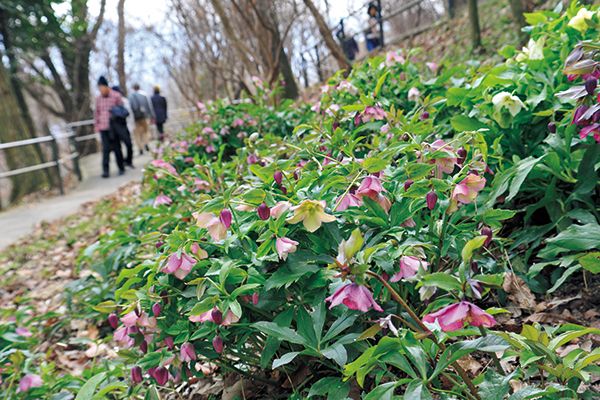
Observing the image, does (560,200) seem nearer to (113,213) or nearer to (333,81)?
(333,81)

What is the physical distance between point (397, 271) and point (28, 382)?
1.55 m

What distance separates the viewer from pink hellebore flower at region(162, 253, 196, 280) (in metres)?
1.24

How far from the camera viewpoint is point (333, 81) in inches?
115

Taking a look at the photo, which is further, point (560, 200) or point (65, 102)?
point (65, 102)

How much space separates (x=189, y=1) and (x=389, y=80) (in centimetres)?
826

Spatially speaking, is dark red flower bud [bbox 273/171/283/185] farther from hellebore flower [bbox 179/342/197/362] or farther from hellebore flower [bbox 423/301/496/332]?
hellebore flower [bbox 423/301/496/332]

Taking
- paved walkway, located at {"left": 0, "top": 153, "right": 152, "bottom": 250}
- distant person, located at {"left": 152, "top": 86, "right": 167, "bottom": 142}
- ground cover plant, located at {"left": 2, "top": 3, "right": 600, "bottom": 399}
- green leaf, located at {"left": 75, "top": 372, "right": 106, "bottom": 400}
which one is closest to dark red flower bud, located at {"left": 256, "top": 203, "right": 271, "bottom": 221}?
ground cover plant, located at {"left": 2, "top": 3, "right": 600, "bottom": 399}

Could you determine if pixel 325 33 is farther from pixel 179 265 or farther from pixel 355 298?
pixel 355 298

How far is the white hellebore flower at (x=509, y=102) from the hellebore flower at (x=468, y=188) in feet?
2.28

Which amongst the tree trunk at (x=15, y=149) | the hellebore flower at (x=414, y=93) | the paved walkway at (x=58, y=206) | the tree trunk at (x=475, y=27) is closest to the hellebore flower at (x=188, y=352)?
the hellebore flower at (x=414, y=93)

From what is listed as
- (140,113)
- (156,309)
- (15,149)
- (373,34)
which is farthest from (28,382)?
(373,34)

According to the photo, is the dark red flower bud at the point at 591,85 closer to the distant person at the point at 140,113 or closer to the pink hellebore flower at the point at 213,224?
the pink hellebore flower at the point at 213,224

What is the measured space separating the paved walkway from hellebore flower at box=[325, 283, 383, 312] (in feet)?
17.3

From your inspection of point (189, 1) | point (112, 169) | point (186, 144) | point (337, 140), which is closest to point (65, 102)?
point (112, 169)
